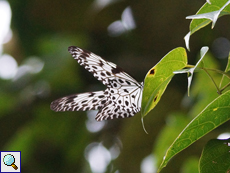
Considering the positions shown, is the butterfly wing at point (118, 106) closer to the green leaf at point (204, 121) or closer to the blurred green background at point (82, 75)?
the green leaf at point (204, 121)

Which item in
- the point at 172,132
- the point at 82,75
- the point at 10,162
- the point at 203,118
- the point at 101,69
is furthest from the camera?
the point at 82,75

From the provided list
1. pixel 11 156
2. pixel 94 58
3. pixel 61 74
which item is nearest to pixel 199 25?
pixel 94 58

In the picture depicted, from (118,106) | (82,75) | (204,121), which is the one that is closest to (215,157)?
(204,121)

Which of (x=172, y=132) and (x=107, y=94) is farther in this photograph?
(x=172, y=132)

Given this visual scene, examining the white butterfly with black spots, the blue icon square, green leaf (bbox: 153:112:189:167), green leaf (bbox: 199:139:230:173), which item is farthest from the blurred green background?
green leaf (bbox: 199:139:230:173)

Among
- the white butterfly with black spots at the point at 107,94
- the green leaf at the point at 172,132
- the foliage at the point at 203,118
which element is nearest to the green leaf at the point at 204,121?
the foliage at the point at 203,118

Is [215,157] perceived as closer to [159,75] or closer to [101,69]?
[159,75]
